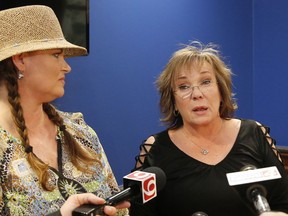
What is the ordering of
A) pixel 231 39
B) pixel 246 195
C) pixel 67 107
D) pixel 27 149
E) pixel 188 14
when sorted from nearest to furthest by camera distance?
pixel 246 195
pixel 27 149
pixel 67 107
pixel 188 14
pixel 231 39

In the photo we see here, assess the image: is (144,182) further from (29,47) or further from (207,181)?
(207,181)

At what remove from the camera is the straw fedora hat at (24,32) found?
1327 millimetres

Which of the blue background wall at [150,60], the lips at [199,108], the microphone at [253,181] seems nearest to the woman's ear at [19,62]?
the microphone at [253,181]

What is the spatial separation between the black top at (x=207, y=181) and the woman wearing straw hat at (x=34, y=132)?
17.4 inches

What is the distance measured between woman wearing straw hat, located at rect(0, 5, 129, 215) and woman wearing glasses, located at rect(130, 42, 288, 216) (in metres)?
0.46

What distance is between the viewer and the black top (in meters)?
1.79

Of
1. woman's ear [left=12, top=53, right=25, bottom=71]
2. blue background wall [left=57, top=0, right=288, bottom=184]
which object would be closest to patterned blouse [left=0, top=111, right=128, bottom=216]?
woman's ear [left=12, top=53, right=25, bottom=71]

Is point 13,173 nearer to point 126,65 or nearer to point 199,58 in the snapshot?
point 199,58

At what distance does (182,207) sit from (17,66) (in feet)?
2.95

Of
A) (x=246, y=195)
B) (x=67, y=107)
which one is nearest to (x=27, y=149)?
(x=246, y=195)

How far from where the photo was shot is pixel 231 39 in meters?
3.88

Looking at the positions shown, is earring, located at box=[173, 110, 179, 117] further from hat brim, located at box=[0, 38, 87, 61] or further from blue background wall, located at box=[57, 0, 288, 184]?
hat brim, located at box=[0, 38, 87, 61]

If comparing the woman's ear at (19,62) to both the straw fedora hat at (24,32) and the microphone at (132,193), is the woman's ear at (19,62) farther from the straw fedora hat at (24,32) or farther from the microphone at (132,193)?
the microphone at (132,193)

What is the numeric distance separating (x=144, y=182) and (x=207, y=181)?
A: 0.79 meters
